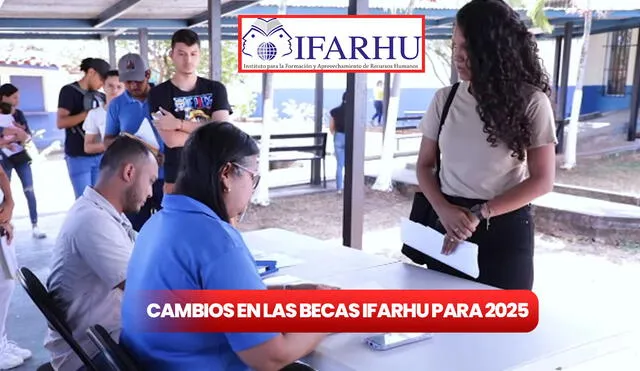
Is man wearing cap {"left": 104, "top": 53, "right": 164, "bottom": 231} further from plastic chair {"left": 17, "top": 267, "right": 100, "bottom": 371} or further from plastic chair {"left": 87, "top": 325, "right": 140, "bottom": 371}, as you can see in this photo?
plastic chair {"left": 87, "top": 325, "right": 140, "bottom": 371}

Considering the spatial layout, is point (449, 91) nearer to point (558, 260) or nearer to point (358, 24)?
point (358, 24)

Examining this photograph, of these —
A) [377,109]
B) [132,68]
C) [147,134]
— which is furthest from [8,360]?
[377,109]

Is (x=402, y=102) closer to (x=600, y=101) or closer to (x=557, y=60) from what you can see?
(x=600, y=101)

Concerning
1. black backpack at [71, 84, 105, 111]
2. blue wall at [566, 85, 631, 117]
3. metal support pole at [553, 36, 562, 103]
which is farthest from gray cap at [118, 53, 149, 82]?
blue wall at [566, 85, 631, 117]

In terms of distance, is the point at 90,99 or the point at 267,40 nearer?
the point at 90,99

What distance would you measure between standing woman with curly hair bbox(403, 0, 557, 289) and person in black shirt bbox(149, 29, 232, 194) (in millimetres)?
1714

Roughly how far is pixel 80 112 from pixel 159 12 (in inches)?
92.7

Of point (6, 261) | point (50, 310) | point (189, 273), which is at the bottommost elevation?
point (6, 261)

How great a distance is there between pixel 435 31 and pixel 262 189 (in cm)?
460

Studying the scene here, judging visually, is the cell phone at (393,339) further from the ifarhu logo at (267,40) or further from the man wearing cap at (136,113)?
the ifarhu logo at (267,40)

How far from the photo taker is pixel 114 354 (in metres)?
1.27

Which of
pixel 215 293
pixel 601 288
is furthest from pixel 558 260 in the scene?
pixel 215 293

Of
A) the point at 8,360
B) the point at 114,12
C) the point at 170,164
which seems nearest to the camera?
the point at 8,360

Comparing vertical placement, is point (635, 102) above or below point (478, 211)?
Answer: below
